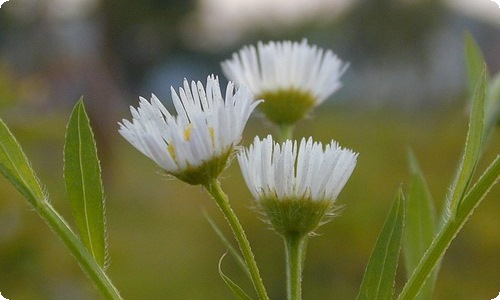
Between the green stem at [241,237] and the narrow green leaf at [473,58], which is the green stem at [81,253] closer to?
the green stem at [241,237]

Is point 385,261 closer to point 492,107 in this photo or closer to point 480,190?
point 480,190

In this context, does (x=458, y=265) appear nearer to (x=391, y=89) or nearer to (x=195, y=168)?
(x=195, y=168)

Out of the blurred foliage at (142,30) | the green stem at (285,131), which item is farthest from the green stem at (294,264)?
the blurred foliage at (142,30)

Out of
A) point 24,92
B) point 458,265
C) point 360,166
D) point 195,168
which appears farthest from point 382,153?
point 195,168

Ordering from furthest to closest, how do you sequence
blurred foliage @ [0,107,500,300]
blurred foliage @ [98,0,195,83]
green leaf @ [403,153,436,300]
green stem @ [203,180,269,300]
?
blurred foliage @ [98,0,195,83]
blurred foliage @ [0,107,500,300]
green leaf @ [403,153,436,300]
green stem @ [203,180,269,300]

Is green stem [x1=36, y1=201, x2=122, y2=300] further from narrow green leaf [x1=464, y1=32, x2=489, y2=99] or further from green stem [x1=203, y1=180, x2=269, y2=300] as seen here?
narrow green leaf [x1=464, y1=32, x2=489, y2=99]

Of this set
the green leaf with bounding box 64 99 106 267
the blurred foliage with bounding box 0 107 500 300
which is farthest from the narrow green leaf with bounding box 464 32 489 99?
the blurred foliage with bounding box 0 107 500 300
